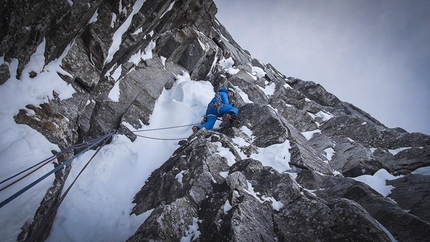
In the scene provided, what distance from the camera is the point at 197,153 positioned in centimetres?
617

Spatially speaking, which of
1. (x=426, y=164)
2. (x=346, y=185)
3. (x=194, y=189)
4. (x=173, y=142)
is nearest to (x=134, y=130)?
(x=173, y=142)

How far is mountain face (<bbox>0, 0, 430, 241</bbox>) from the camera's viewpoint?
3945 mm

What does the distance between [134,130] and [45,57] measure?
3998mm

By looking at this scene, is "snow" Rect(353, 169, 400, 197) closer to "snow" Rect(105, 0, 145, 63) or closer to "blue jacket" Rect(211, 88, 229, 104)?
"blue jacket" Rect(211, 88, 229, 104)

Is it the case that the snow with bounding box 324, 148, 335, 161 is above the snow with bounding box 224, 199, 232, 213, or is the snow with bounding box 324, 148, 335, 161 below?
above

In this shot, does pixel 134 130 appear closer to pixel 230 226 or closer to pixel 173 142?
pixel 173 142

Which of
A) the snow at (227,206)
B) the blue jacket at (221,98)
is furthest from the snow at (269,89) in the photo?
the snow at (227,206)

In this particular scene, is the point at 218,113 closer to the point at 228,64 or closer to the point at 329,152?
the point at 329,152

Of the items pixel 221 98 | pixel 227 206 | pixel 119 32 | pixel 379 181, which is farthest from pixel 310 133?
pixel 119 32

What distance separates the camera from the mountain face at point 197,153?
155 inches

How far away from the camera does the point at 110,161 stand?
22.5 feet

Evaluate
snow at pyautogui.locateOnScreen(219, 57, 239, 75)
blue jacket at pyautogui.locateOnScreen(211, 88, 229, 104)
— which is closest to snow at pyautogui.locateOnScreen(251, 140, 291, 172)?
blue jacket at pyautogui.locateOnScreen(211, 88, 229, 104)

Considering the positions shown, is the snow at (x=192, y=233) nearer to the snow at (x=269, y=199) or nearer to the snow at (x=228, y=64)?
the snow at (x=269, y=199)

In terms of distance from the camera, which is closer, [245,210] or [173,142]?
[245,210]
